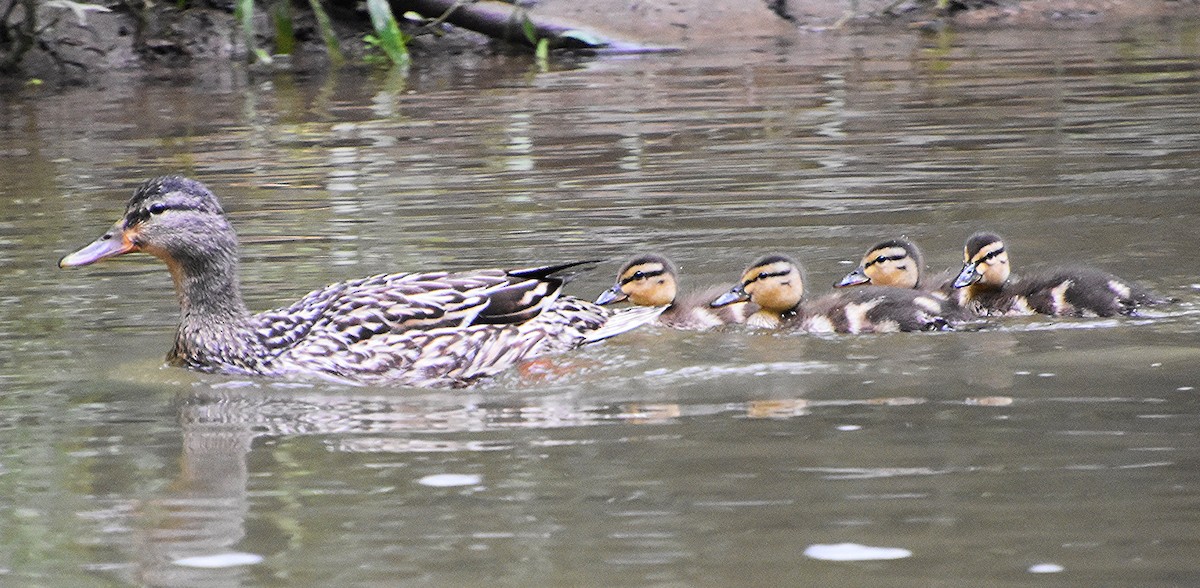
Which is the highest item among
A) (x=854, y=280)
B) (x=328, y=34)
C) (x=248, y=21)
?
(x=248, y=21)

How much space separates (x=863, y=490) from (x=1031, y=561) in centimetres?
52

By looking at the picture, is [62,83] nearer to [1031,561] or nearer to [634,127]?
[634,127]

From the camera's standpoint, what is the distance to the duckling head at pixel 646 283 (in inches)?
245

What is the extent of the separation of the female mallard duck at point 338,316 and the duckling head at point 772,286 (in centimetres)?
70

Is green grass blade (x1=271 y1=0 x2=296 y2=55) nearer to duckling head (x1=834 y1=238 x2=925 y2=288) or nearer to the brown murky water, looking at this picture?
the brown murky water

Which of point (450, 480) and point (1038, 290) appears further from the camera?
point (1038, 290)

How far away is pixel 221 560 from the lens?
3.45 m

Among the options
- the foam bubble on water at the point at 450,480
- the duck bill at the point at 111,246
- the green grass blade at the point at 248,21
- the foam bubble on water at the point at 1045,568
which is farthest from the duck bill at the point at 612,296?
the green grass blade at the point at 248,21

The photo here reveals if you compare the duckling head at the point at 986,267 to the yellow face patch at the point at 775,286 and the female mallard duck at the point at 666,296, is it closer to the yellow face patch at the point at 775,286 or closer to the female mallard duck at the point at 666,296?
the yellow face patch at the point at 775,286

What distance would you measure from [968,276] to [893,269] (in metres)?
0.31

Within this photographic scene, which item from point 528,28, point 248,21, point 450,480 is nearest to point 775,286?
point 450,480

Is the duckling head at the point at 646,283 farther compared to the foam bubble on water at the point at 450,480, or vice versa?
the duckling head at the point at 646,283

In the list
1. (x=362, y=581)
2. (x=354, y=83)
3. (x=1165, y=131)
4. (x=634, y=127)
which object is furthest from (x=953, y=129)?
(x=362, y=581)

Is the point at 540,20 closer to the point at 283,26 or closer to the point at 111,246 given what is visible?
the point at 283,26
